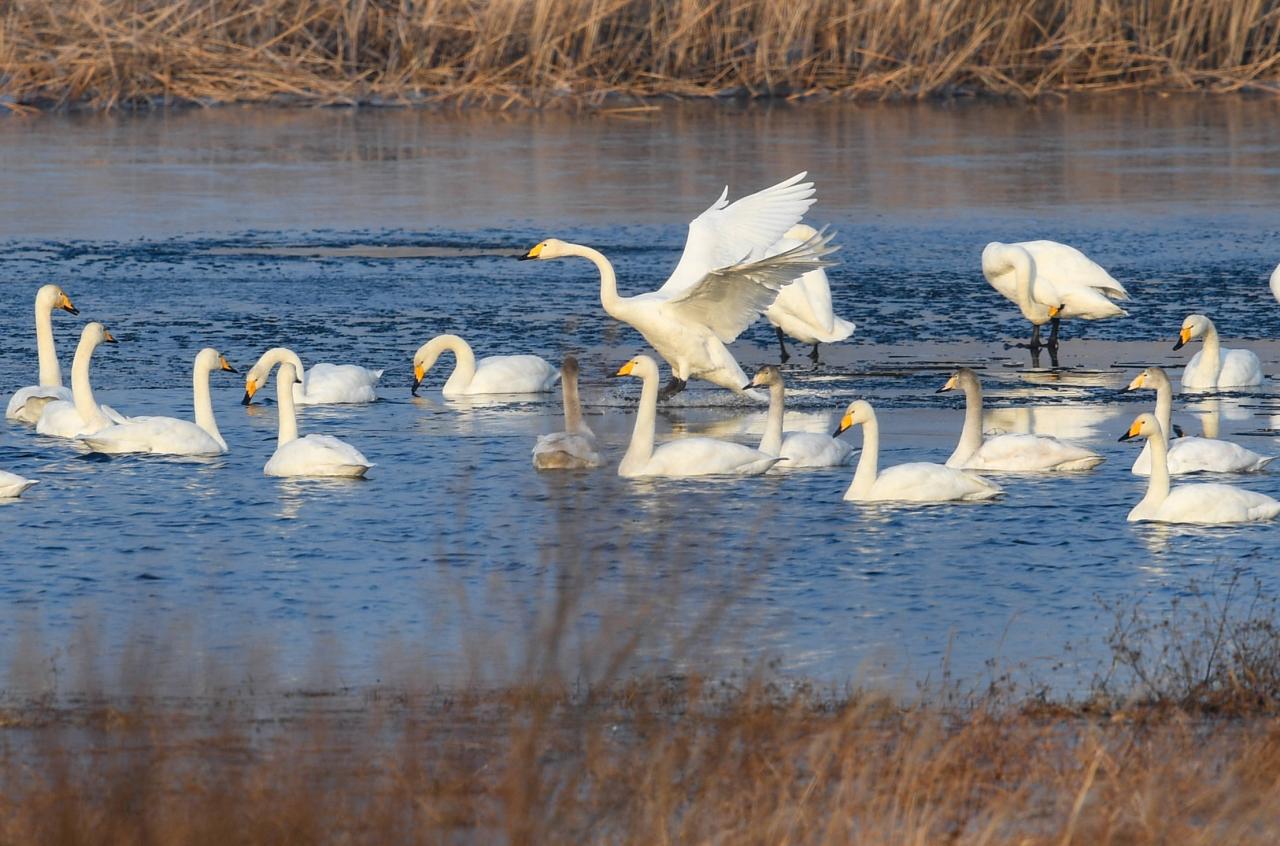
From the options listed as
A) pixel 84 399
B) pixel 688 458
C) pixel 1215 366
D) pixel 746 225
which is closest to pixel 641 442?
pixel 688 458

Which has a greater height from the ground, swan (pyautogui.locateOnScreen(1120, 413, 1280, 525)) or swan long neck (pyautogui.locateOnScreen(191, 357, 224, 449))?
swan long neck (pyautogui.locateOnScreen(191, 357, 224, 449))

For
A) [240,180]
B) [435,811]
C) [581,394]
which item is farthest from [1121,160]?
[435,811]

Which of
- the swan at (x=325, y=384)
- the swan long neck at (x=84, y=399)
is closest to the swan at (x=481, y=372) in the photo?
the swan at (x=325, y=384)

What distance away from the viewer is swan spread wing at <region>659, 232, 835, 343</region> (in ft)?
33.6

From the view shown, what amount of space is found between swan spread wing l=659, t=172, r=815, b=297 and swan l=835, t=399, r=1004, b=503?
3158 millimetres

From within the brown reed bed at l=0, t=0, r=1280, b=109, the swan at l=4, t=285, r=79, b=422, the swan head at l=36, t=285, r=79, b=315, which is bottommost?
the swan at l=4, t=285, r=79, b=422

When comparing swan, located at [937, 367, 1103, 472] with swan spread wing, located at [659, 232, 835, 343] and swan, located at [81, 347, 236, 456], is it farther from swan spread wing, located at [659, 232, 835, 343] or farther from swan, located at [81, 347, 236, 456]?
swan, located at [81, 347, 236, 456]

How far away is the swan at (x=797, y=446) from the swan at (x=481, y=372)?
1955 millimetres

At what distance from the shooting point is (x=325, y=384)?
1048 centimetres

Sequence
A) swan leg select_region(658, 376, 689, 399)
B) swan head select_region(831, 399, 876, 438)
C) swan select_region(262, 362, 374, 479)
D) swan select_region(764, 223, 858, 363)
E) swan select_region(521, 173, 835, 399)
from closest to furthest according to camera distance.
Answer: swan select_region(262, 362, 374, 479) → swan head select_region(831, 399, 876, 438) → swan select_region(521, 173, 835, 399) → swan leg select_region(658, 376, 689, 399) → swan select_region(764, 223, 858, 363)

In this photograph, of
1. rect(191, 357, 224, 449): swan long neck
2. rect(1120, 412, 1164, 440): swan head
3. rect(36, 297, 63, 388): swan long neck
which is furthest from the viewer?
rect(36, 297, 63, 388): swan long neck

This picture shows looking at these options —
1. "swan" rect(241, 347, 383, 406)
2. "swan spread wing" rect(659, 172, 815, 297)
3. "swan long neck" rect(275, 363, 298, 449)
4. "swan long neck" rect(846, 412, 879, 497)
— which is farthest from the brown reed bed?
"swan long neck" rect(846, 412, 879, 497)

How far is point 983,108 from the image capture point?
2448cm

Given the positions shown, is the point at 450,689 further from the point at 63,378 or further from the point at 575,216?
the point at 575,216
